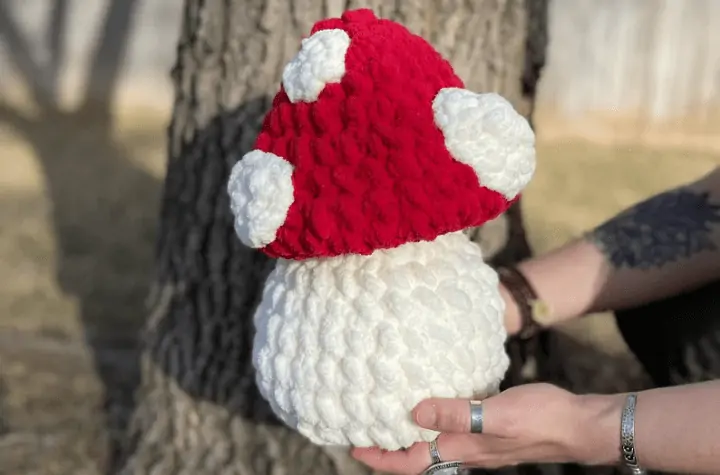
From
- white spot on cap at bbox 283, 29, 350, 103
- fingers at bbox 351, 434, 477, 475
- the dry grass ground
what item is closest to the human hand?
fingers at bbox 351, 434, 477, 475

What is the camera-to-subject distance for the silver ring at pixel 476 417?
2.86 ft

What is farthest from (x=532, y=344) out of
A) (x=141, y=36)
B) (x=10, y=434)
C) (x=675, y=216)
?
(x=141, y=36)

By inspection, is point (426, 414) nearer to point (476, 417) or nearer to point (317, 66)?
point (476, 417)

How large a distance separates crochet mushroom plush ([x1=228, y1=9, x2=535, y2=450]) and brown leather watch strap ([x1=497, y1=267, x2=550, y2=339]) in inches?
12.8

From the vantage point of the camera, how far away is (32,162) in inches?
152

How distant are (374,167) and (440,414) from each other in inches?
10.7

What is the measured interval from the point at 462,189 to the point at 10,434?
134 centimetres

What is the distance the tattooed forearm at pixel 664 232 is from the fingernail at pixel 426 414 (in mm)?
529

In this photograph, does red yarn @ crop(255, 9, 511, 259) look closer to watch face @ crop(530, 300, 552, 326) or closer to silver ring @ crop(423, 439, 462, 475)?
silver ring @ crop(423, 439, 462, 475)

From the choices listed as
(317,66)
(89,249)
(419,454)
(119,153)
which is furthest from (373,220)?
(119,153)

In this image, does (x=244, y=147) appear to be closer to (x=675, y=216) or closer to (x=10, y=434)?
(x=675, y=216)

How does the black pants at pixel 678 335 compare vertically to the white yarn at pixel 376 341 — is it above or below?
below

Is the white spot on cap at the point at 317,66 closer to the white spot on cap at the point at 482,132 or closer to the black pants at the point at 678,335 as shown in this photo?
the white spot on cap at the point at 482,132

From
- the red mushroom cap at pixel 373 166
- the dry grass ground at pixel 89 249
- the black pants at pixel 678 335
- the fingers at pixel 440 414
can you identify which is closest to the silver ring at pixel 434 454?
the fingers at pixel 440 414
